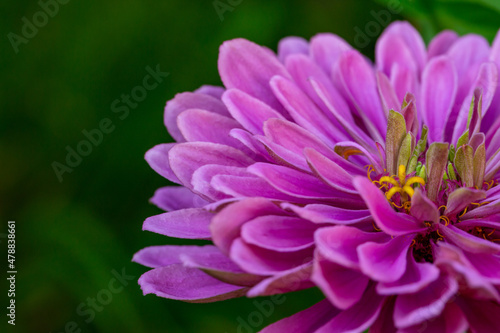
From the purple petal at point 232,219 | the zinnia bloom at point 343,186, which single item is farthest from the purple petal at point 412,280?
the purple petal at point 232,219

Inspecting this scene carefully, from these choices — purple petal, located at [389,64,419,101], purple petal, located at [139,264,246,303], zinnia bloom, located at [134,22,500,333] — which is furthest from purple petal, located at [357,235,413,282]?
purple petal, located at [389,64,419,101]

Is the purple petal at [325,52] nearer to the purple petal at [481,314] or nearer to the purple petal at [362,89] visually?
the purple petal at [362,89]

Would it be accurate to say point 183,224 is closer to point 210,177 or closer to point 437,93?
point 210,177

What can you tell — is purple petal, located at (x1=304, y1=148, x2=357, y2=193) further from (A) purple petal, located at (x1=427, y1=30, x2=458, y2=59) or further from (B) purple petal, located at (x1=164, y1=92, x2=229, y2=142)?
(A) purple petal, located at (x1=427, y1=30, x2=458, y2=59)

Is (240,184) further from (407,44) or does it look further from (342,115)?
(407,44)

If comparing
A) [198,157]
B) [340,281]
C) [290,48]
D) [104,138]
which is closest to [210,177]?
[198,157]

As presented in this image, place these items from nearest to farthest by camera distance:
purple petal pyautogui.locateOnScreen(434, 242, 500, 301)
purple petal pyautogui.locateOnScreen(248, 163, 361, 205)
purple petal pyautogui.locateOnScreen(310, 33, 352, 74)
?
purple petal pyautogui.locateOnScreen(434, 242, 500, 301) < purple petal pyautogui.locateOnScreen(248, 163, 361, 205) < purple petal pyautogui.locateOnScreen(310, 33, 352, 74)
